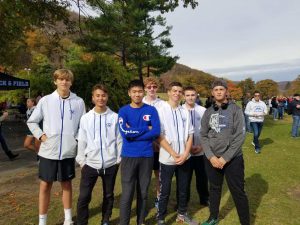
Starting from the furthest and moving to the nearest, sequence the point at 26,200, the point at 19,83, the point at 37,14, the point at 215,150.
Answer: the point at 19,83 → the point at 37,14 → the point at 26,200 → the point at 215,150

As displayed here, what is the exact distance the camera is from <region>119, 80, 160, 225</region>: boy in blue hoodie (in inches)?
155

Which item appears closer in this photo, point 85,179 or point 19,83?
point 85,179

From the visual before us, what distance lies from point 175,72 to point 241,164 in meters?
133

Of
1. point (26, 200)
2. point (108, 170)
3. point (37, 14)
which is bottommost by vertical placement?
point (26, 200)

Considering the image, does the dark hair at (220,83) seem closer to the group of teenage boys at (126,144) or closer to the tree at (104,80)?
the group of teenage boys at (126,144)

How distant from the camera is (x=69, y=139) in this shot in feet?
13.4

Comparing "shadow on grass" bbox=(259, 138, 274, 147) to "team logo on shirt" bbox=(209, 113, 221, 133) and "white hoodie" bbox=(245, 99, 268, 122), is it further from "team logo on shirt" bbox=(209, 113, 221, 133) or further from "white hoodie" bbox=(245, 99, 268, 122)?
"team logo on shirt" bbox=(209, 113, 221, 133)

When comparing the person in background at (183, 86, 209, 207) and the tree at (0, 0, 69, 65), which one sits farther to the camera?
the tree at (0, 0, 69, 65)

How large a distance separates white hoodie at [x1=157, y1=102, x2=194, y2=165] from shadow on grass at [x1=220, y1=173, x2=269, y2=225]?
4.55ft

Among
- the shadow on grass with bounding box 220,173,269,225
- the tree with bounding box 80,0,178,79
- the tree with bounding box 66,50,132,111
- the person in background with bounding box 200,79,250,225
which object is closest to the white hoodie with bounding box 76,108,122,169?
the person in background with bounding box 200,79,250,225

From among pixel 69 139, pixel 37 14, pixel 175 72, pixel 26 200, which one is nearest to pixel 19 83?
pixel 37 14

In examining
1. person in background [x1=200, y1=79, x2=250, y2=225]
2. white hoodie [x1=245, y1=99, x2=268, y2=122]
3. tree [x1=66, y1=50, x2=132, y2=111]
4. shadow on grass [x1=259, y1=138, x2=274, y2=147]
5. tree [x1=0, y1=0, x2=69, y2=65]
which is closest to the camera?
person in background [x1=200, y1=79, x2=250, y2=225]

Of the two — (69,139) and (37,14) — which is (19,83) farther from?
(69,139)

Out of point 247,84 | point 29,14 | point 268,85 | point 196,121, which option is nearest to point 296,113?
point 196,121
